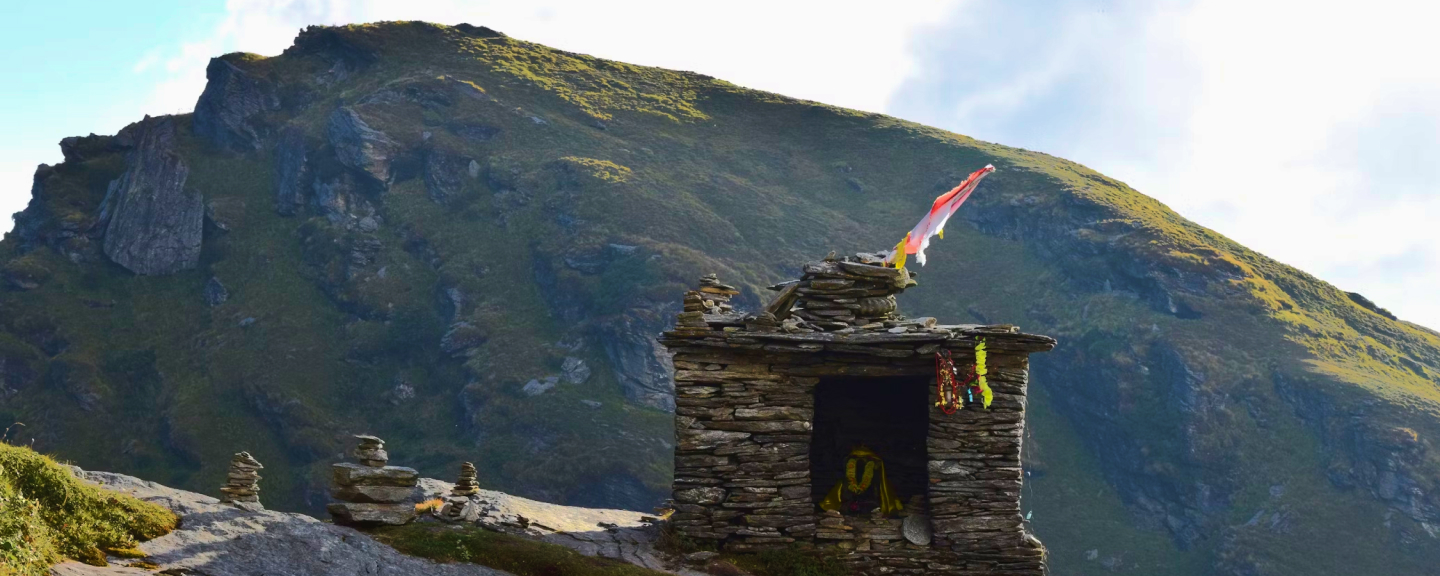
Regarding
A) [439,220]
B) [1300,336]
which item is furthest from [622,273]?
[1300,336]

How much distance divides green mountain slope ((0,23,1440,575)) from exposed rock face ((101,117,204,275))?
34 centimetres

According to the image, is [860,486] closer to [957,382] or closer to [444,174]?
[957,382]

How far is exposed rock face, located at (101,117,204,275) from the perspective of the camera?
124 meters

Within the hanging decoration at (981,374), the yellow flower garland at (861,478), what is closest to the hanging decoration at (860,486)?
the yellow flower garland at (861,478)

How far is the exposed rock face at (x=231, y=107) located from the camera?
14288 centimetres

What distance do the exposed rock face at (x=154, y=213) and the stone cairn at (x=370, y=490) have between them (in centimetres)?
11748

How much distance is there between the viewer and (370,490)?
18797mm

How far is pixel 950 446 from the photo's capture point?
71.2 ft

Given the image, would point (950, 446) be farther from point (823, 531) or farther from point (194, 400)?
point (194, 400)

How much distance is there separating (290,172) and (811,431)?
126 metres

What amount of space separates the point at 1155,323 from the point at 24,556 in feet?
407

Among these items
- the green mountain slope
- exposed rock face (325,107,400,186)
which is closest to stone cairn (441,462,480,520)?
the green mountain slope

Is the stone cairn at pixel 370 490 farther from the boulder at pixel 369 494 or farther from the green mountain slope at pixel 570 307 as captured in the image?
the green mountain slope at pixel 570 307

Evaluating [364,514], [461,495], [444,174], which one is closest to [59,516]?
[364,514]
